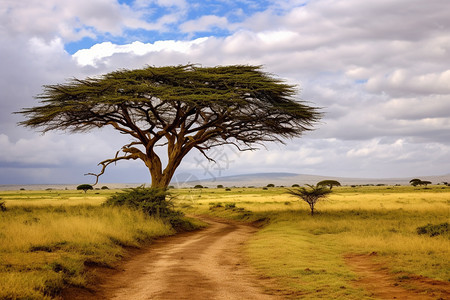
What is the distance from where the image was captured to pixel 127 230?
18734mm

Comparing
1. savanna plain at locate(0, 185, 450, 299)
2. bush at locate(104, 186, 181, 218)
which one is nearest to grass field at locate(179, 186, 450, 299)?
savanna plain at locate(0, 185, 450, 299)

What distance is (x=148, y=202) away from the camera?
2509cm

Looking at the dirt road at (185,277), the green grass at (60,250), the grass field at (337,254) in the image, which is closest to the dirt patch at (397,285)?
the grass field at (337,254)

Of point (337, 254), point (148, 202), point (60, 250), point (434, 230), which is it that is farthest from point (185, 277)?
point (148, 202)

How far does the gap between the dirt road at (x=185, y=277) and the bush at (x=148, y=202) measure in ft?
25.9

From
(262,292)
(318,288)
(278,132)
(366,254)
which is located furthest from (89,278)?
(278,132)

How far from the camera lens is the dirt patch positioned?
9.28m

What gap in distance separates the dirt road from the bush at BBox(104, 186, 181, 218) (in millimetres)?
7880

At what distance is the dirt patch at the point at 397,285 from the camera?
9281 millimetres

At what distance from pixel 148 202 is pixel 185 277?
14.6 meters

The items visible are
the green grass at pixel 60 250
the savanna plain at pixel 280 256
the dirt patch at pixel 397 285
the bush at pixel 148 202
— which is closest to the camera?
the green grass at pixel 60 250

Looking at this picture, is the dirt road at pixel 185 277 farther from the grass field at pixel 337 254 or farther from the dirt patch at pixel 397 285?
the dirt patch at pixel 397 285

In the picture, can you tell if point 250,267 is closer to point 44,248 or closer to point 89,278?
point 89,278

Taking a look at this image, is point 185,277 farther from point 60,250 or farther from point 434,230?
point 434,230
